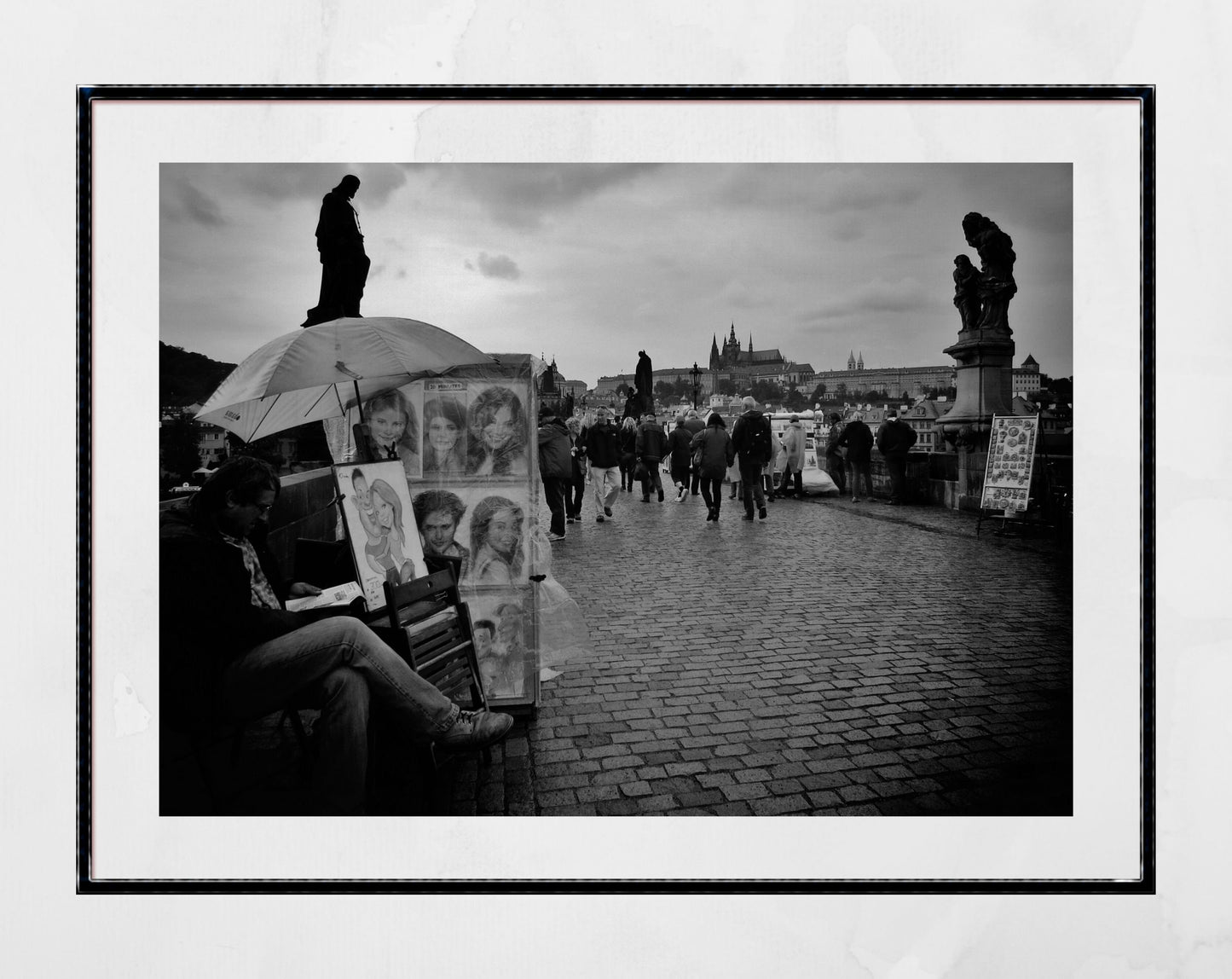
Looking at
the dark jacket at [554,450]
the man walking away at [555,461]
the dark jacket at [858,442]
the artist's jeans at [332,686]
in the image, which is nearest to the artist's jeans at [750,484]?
the dark jacket at [858,442]

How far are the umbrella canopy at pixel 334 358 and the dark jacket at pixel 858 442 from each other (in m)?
9.10

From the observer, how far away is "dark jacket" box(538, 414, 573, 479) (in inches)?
301

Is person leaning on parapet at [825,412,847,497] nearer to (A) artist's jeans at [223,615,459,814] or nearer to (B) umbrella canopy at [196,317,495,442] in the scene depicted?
(B) umbrella canopy at [196,317,495,442]

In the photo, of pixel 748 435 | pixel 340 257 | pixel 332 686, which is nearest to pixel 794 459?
pixel 748 435

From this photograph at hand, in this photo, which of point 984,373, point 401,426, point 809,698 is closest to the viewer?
point 401,426

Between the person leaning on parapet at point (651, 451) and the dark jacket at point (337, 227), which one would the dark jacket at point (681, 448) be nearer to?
the person leaning on parapet at point (651, 451)

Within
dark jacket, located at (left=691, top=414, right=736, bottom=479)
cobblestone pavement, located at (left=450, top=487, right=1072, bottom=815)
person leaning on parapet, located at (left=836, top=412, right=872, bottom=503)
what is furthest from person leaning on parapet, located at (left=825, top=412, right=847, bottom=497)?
cobblestone pavement, located at (left=450, top=487, right=1072, bottom=815)

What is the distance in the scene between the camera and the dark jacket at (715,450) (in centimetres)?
1035

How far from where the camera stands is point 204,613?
8.02 feet

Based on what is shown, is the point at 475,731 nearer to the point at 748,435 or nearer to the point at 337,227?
the point at 337,227

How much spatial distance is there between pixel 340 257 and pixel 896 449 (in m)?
9.08

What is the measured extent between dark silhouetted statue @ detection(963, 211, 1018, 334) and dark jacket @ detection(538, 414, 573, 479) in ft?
15.2
